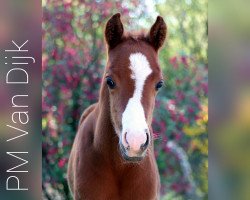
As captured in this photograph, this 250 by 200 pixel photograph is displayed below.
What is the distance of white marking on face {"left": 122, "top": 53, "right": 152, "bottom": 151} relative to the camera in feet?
6.79

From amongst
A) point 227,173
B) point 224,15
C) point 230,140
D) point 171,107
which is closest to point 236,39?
point 224,15

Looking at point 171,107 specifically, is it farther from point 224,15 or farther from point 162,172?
point 224,15

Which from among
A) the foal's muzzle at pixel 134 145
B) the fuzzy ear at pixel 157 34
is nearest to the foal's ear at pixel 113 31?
the fuzzy ear at pixel 157 34

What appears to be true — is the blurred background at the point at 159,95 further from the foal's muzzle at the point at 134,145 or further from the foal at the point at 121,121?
the foal's muzzle at the point at 134,145

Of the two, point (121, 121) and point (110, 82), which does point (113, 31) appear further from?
point (121, 121)

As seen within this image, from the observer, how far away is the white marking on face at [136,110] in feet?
6.79

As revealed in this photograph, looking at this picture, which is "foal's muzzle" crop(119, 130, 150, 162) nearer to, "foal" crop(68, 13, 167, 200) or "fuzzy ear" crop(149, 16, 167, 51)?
"foal" crop(68, 13, 167, 200)

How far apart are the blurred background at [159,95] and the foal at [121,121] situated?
22.7 inches

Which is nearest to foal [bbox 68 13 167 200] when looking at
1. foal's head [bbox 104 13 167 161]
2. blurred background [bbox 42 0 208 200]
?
foal's head [bbox 104 13 167 161]

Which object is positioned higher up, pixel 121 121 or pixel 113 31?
pixel 113 31

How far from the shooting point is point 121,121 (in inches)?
87.4

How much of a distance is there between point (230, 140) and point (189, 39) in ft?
2.78

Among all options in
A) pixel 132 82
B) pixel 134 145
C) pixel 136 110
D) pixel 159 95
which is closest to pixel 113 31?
pixel 132 82

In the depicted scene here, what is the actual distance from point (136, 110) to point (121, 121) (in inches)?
4.4
